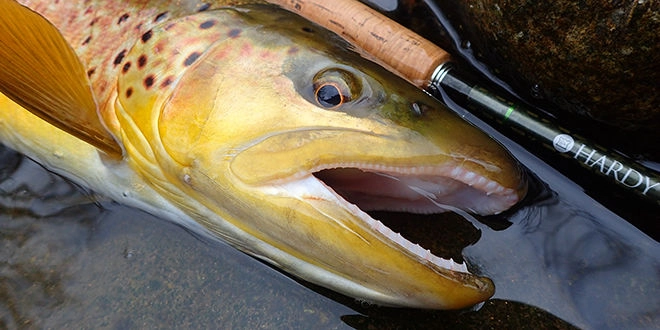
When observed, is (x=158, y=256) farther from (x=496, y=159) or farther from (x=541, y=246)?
(x=541, y=246)

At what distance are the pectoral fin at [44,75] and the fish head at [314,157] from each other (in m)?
0.15

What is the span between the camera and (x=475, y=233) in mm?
2291

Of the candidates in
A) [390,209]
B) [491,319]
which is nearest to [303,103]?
[390,209]

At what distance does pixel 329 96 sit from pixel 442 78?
73 cm

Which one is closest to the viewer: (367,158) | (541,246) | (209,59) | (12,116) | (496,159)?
(367,158)

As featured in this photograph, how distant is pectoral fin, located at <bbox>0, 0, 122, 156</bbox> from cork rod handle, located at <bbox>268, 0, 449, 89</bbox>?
1.02m

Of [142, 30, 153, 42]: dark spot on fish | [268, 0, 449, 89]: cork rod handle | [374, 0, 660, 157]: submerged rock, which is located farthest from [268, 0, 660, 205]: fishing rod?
[142, 30, 153, 42]: dark spot on fish

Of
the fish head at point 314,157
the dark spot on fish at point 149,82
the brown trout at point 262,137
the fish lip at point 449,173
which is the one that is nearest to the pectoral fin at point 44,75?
the brown trout at point 262,137

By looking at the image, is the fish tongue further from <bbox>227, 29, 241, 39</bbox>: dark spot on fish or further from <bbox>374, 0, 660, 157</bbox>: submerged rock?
<bbox>374, 0, 660, 157</bbox>: submerged rock

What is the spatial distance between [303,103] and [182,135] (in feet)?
1.51

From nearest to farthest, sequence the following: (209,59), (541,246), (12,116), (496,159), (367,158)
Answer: (367,158) → (496,159) → (209,59) → (541,246) → (12,116)

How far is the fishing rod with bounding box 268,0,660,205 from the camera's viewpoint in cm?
225

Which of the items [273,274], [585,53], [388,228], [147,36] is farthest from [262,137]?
[585,53]

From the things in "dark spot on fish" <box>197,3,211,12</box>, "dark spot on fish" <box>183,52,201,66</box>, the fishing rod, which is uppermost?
the fishing rod
